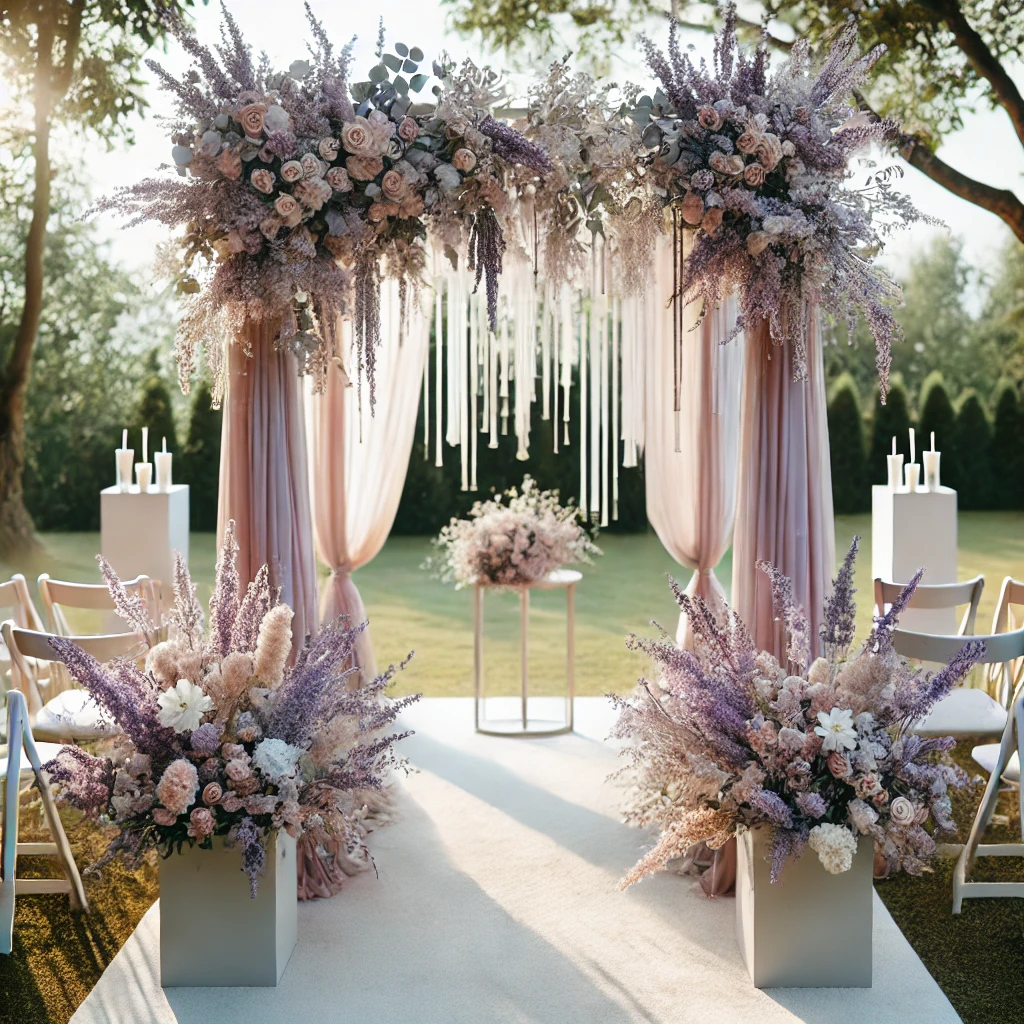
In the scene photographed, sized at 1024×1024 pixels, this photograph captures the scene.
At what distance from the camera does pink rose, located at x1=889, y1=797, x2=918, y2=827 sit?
2.66m

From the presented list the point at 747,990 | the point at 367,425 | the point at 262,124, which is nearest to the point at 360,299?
the point at 262,124

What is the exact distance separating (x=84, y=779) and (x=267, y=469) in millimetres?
1088

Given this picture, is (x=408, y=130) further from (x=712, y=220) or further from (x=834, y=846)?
(x=834, y=846)

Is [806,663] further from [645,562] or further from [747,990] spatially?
[645,562]

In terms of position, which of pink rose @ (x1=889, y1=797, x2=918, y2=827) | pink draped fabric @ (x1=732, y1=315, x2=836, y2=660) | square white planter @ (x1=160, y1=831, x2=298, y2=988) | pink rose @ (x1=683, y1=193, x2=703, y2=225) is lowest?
square white planter @ (x1=160, y1=831, x2=298, y2=988)

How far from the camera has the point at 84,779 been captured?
108 inches

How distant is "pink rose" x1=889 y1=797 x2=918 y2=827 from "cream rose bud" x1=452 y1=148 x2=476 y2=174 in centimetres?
194

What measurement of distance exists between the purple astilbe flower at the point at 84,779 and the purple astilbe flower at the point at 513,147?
188 cm

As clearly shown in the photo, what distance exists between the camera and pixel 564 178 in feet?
10.9

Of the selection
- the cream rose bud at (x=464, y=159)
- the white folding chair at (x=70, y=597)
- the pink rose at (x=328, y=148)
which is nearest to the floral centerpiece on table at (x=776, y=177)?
the cream rose bud at (x=464, y=159)

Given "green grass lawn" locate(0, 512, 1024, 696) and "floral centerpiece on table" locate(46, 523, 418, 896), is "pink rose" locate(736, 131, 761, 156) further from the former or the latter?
"green grass lawn" locate(0, 512, 1024, 696)

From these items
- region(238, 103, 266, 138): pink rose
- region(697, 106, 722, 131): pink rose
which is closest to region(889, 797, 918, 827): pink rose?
region(697, 106, 722, 131): pink rose

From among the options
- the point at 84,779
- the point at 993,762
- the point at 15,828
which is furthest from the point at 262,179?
the point at 993,762

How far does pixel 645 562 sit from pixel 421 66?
319 inches
